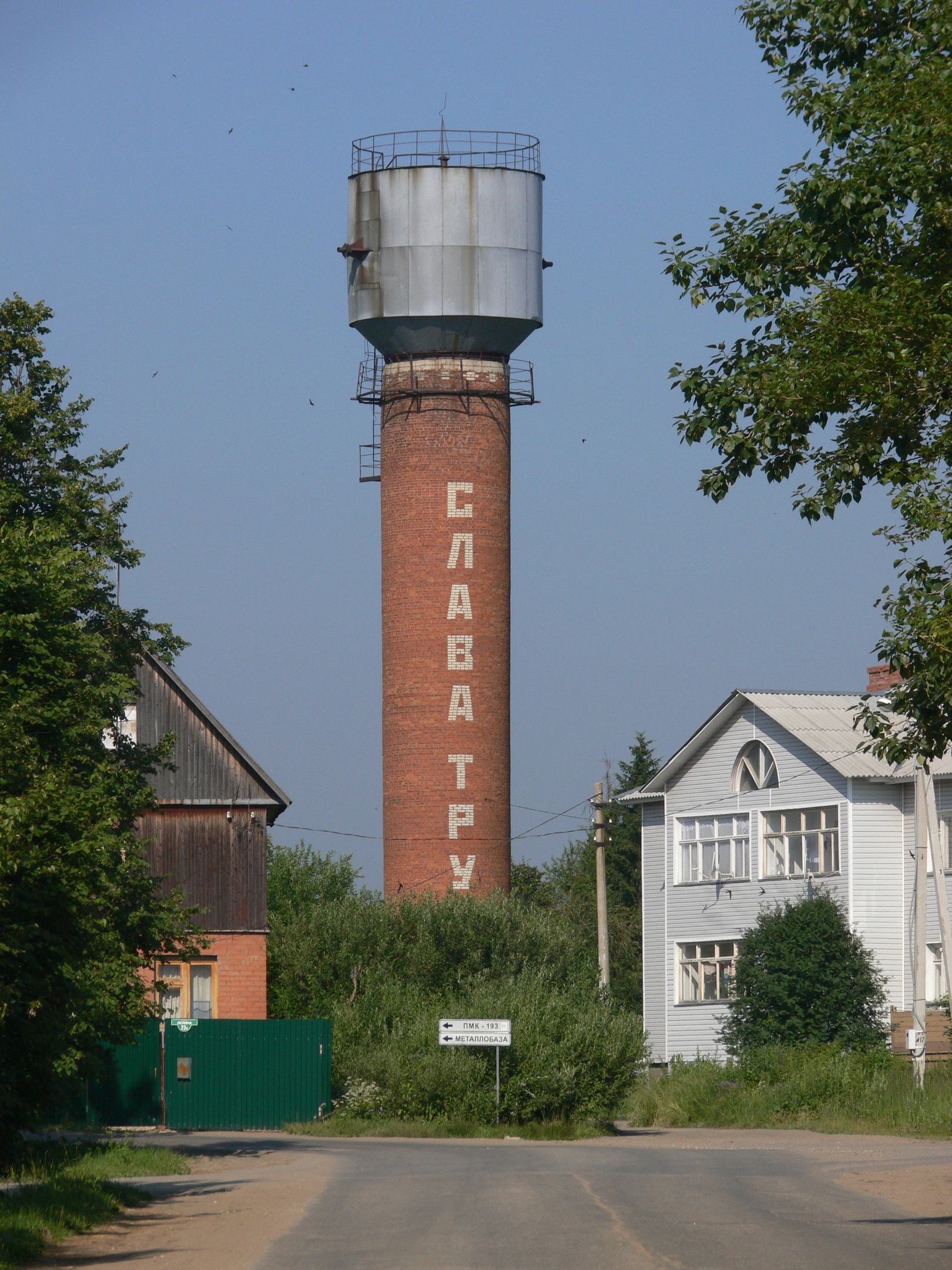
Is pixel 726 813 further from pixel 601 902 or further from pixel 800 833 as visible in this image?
pixel 601 902

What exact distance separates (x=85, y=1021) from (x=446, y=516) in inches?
1102

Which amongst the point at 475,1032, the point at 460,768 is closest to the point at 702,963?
the point at 460,768

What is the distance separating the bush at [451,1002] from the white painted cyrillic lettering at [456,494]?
35.2 feet

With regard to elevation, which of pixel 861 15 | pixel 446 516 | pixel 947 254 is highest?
pixel 446 516

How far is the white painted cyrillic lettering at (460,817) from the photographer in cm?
4906

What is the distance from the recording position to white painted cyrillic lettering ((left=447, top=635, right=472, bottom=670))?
4956cm

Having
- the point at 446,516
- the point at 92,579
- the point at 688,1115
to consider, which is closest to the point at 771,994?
the point at 688,1115

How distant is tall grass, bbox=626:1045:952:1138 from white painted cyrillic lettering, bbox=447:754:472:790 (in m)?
10.4

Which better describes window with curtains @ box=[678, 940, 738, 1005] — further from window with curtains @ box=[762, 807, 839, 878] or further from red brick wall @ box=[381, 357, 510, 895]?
red brick wall @ box=[381, 357, 510, 895]

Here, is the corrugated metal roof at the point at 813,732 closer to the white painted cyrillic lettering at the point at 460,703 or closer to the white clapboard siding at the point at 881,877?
the white clapboard siding at the point at 881,877

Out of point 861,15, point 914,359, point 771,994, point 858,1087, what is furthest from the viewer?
point 771,994

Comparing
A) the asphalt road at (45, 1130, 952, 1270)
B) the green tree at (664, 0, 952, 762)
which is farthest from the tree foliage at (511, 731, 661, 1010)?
the green tree at (664, 0, 952, 762)

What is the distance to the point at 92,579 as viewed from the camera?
2564 cm

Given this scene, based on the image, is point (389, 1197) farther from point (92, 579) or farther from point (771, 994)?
point (771, 994)
